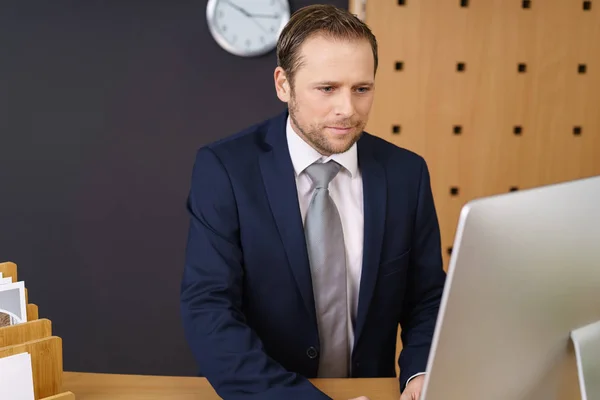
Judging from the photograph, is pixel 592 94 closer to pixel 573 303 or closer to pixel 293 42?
pixel 293 42

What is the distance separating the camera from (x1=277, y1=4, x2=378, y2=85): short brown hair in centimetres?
165

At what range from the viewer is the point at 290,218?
5.85 feet

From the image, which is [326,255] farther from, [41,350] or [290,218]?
[41,350]

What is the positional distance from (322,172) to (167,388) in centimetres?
68

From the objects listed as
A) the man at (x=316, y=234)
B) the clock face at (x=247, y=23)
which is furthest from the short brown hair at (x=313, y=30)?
the clock face at (x=247, y=23)

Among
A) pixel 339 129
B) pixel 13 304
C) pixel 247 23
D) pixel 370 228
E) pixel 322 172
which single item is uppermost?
pixel 247 23

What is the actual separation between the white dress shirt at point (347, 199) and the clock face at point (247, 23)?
204 cm

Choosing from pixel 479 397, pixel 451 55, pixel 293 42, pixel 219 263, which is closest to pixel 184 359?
pixel 451 55

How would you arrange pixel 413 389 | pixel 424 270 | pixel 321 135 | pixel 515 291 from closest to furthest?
pixel 515 291
pixel 413 389
pixel 321 135
pixel 424 270

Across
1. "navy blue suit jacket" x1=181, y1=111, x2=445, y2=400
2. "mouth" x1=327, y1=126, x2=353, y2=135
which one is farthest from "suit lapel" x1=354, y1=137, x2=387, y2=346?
"mouth" x1=327, y1=126, x2=353, y2=135

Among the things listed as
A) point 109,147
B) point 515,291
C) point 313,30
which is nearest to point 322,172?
point 313,30

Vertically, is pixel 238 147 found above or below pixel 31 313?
above

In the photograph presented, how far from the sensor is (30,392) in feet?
4.57

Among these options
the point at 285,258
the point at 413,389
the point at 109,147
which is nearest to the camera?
the point at 413,389
